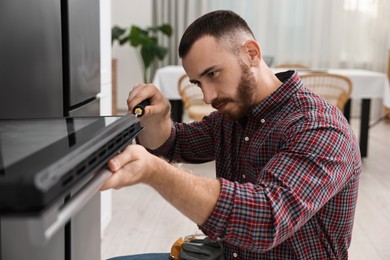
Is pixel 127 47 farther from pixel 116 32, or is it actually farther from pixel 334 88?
pixel 334 88

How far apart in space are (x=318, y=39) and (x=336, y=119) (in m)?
6.17

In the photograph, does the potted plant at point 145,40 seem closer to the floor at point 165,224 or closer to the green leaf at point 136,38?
the green leaf at point 136,38

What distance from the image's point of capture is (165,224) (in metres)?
2.98

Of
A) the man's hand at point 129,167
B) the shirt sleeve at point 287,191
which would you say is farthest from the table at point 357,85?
the man's hand at point 129,167

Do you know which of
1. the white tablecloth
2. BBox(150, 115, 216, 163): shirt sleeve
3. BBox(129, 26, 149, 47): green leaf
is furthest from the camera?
BBox(129, 26, 149, 47): green leaf

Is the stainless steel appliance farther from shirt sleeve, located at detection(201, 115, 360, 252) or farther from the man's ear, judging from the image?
the man's ear

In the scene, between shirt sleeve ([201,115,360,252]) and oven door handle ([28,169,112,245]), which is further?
shirt sleeve ([201,115,360,252])

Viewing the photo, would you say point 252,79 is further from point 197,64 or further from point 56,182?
point 56,182

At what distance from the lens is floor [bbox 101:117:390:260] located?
2.65 m

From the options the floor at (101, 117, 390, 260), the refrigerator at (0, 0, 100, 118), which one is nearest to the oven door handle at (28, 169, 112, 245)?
the refrigerator at (0, 0, 100, 118)

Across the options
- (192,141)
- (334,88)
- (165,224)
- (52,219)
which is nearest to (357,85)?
(334,88)

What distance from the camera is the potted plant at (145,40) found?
21.3ft

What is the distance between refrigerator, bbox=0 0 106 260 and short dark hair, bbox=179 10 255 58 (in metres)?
0.24

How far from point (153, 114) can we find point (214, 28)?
0.26 metres
